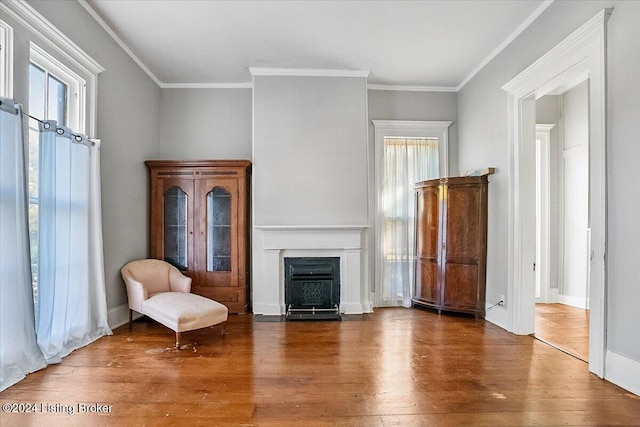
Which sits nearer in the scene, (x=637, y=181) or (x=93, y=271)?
(x=637, y=181)

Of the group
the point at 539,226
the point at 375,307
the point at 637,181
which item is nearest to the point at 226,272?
the point at 375,307

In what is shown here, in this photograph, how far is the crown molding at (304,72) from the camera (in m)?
4.71

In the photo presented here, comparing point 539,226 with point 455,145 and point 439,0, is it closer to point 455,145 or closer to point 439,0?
point 455,145

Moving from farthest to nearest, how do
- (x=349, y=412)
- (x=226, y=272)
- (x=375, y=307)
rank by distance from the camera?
1. (x=375, y=307)
2. (x=226, y=272)
3. (x=349, y=412)

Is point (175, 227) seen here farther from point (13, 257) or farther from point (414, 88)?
point (414, 88)

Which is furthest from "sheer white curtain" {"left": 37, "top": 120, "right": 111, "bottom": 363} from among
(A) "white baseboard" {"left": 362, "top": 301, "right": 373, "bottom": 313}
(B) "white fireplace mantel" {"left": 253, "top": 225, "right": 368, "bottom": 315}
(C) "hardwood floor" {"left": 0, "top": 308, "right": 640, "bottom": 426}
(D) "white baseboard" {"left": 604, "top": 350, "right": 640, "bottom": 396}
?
(D) "white baseboard" {"left": 604, "top": 350, "right": 640, "bottom": 396}

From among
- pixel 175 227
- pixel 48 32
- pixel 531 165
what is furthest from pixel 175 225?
pixel 531 165

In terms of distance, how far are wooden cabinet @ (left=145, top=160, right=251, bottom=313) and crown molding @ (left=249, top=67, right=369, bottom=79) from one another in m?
1.21

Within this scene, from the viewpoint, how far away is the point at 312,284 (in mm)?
4676

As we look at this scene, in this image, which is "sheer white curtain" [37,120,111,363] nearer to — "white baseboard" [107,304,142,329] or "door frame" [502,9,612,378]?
"white baseboard" [107,304,142,329]

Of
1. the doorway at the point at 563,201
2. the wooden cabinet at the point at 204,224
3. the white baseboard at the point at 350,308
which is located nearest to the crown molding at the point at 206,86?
the wooden cabinet at the point at 204,224

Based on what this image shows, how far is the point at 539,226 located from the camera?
538 centimetres

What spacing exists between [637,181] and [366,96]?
124 inches

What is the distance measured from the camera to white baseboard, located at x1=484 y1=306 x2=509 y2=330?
156 inches
